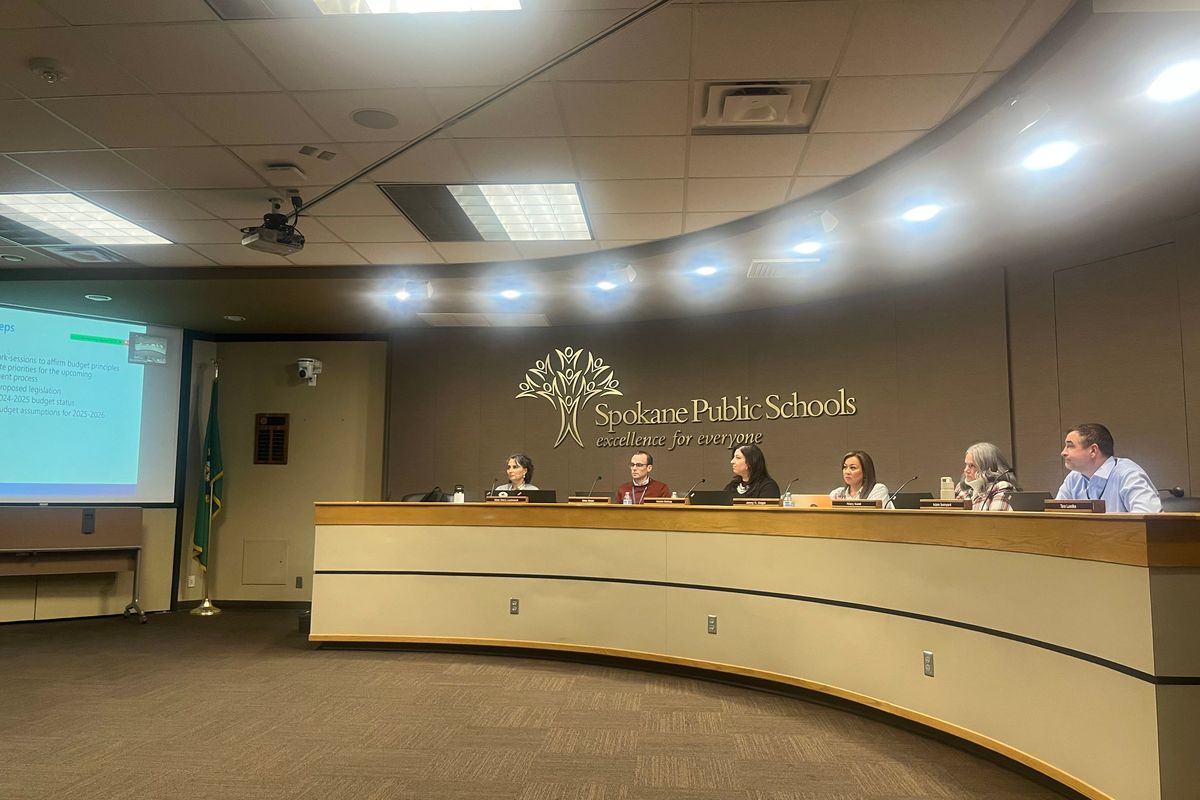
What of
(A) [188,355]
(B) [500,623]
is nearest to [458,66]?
(B) [500,623]

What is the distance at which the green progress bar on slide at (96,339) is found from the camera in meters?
7.21

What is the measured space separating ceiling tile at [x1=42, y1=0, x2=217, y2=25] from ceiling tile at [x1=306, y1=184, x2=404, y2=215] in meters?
1.66

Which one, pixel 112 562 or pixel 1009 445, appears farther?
pixel 112 562

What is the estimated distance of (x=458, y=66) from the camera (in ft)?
10.9

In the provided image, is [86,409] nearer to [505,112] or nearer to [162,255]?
[162,255]

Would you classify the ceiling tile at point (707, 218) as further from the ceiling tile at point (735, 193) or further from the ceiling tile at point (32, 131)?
the ceiling tile at point (32, 131)

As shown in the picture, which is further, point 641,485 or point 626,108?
point 641,485

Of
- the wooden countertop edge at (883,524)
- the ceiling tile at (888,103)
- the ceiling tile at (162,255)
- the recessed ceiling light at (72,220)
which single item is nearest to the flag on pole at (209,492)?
the ceiling tile at (162,255)

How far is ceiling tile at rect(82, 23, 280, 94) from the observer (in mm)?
3086

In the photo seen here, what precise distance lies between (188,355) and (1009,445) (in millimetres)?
8119

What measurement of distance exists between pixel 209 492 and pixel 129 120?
16.7 feet

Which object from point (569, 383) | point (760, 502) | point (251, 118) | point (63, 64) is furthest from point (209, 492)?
point (760, 502)

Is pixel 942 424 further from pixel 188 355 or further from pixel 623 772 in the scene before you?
pixel 188 355

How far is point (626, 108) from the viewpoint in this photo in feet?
12.1
